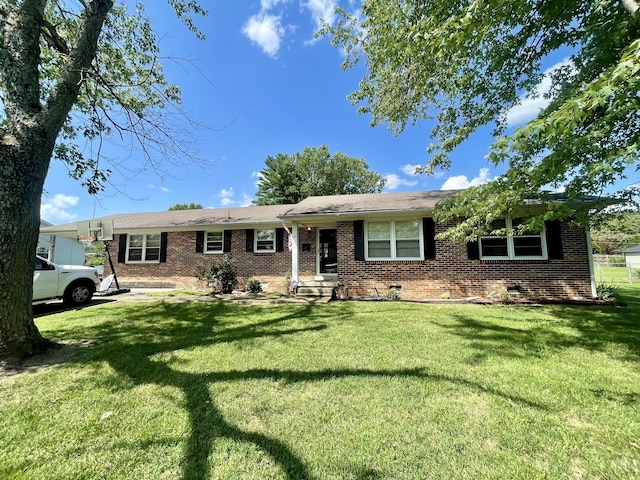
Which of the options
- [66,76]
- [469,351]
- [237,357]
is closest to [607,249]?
[469,351]

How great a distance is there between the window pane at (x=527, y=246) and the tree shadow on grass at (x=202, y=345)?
19.1ft

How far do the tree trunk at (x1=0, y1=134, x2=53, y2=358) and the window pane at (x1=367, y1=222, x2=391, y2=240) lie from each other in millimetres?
8280

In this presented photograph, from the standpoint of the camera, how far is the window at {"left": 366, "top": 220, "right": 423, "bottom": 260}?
31.1 feet

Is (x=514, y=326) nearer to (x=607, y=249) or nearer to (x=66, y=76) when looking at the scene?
(x=66, y=76)

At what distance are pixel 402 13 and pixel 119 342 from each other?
30.8ft

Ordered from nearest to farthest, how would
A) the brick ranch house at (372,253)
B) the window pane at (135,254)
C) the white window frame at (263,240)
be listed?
the brick ranch house at (372,253) → the white window frame at (263,240) → the window pane at (135,254)

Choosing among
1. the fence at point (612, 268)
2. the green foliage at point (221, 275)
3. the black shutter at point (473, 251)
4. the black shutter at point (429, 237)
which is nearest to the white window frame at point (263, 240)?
the green foliage at point (221, 275)

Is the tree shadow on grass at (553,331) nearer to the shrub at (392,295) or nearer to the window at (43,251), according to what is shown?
the shrub at (392,295)

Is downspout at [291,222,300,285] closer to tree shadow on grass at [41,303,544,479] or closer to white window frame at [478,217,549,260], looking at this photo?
tree shadow on grass at [41,303,544,479]

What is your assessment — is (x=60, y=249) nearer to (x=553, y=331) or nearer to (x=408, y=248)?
(x=408, y=248)

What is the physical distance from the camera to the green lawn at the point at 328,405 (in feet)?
6.82

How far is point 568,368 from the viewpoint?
12.2 ft

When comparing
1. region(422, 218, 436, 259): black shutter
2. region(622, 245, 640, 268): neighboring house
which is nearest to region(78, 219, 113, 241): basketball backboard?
region(422, 218, 436, 259): black shutter

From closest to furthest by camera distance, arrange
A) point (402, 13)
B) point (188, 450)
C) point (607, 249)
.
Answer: point (188, 450) < point (402, 13) < point (607, 249)
